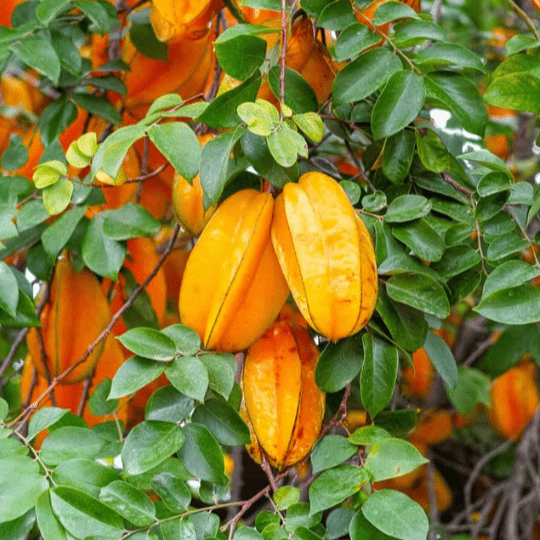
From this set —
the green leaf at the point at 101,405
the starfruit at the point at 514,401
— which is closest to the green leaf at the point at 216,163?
the green leaf at the point at 101,405

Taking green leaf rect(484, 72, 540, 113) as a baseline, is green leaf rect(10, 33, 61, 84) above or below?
above

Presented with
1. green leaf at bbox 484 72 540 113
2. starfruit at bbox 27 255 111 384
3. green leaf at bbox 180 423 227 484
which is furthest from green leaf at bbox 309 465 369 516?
starfruit at bbox 27 255 111 384

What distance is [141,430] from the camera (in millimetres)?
888

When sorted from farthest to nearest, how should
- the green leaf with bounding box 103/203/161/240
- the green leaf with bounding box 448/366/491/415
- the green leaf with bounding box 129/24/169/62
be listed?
the green leaf with bounding box 448/366/491/415
the green leaf with bounding box 129/24/169/62
the green leaf with bounding box 103/203/161/240

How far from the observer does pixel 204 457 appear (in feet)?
2.96

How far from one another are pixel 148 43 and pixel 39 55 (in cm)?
28

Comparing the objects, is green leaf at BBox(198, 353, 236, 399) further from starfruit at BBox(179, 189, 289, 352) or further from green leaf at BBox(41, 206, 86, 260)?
green leaf at BBox(41, 206, 86, 260)

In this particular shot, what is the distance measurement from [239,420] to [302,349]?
14 cm

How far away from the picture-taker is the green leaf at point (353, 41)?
3.19ft

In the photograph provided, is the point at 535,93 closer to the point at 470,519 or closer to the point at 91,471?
the point at 91,471

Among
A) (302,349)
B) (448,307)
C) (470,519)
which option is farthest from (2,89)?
(470,519)

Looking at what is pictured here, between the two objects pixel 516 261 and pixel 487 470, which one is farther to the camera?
pixel 487 470

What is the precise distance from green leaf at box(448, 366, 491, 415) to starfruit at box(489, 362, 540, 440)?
0.28 meters

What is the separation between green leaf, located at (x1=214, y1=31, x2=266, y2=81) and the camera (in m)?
0.92
